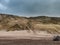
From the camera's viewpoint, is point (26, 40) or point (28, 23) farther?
point (28, 23)

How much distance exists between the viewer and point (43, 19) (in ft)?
84.9

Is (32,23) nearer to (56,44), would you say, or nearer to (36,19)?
(36,19)

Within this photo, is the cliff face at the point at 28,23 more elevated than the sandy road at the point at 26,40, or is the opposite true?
the sandy road at the point at 26,40

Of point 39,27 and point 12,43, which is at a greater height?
point 12,43

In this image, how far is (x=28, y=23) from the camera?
77.8ft

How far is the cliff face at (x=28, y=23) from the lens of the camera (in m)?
22.5

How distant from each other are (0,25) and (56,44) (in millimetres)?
12130

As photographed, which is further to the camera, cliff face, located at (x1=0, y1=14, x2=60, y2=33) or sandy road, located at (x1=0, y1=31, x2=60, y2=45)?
cliff face, located at (x1=0, y1=14, x2=60, y2=33)

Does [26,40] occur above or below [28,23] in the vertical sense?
above

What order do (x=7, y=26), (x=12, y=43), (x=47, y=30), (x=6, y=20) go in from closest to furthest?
(x=12, y=43) → (x=47, y=30) → (x=7, y=26) → (x=6, y=20)

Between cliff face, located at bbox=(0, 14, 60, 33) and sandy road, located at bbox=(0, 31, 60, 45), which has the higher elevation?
sandy road, located at bbox=(0, 31, 60, 45)

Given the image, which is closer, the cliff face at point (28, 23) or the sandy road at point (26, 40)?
the sandy road at point (26, 40)

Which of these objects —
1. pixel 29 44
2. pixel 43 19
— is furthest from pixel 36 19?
pixel 29 44

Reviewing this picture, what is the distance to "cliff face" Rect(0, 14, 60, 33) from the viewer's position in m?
22.5
